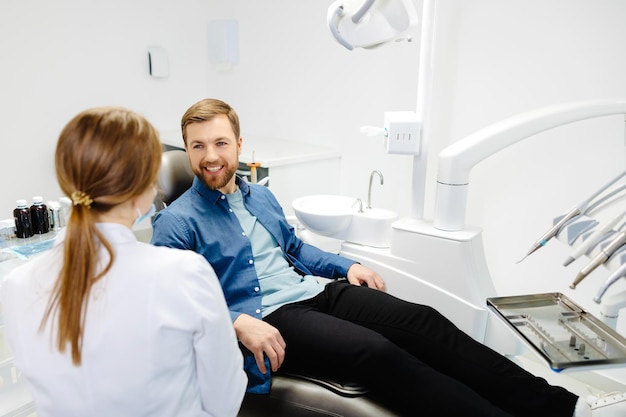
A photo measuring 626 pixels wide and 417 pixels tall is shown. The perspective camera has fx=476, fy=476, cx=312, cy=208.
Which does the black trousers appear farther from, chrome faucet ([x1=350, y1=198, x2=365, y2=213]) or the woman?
the woman

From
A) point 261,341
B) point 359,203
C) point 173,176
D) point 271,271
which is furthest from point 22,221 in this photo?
point 359,203

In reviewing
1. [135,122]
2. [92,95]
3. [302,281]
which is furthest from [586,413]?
[92,95]

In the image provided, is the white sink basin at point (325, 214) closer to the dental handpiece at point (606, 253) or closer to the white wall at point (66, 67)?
the dental handpiece at point (606, 253)

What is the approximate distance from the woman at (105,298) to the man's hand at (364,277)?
90cm

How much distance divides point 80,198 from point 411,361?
87 cm

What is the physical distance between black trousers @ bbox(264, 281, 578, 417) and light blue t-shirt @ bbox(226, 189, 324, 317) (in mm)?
44

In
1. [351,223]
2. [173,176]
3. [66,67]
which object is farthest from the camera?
[66,67]

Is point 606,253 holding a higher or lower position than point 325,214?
higher

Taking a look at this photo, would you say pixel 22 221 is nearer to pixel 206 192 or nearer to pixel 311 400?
pixel 206 192

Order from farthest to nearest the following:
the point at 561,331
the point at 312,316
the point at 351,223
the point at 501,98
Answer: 1. the point at 501,98
2. the point at 351,223
3. the point at 312,316
4. the point at 561,331

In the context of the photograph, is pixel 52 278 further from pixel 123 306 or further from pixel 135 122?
pixel 135 122

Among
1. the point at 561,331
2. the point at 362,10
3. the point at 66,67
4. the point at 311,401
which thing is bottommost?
the point at 311,401

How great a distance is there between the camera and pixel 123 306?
2.37 ft

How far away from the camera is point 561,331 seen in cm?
104
